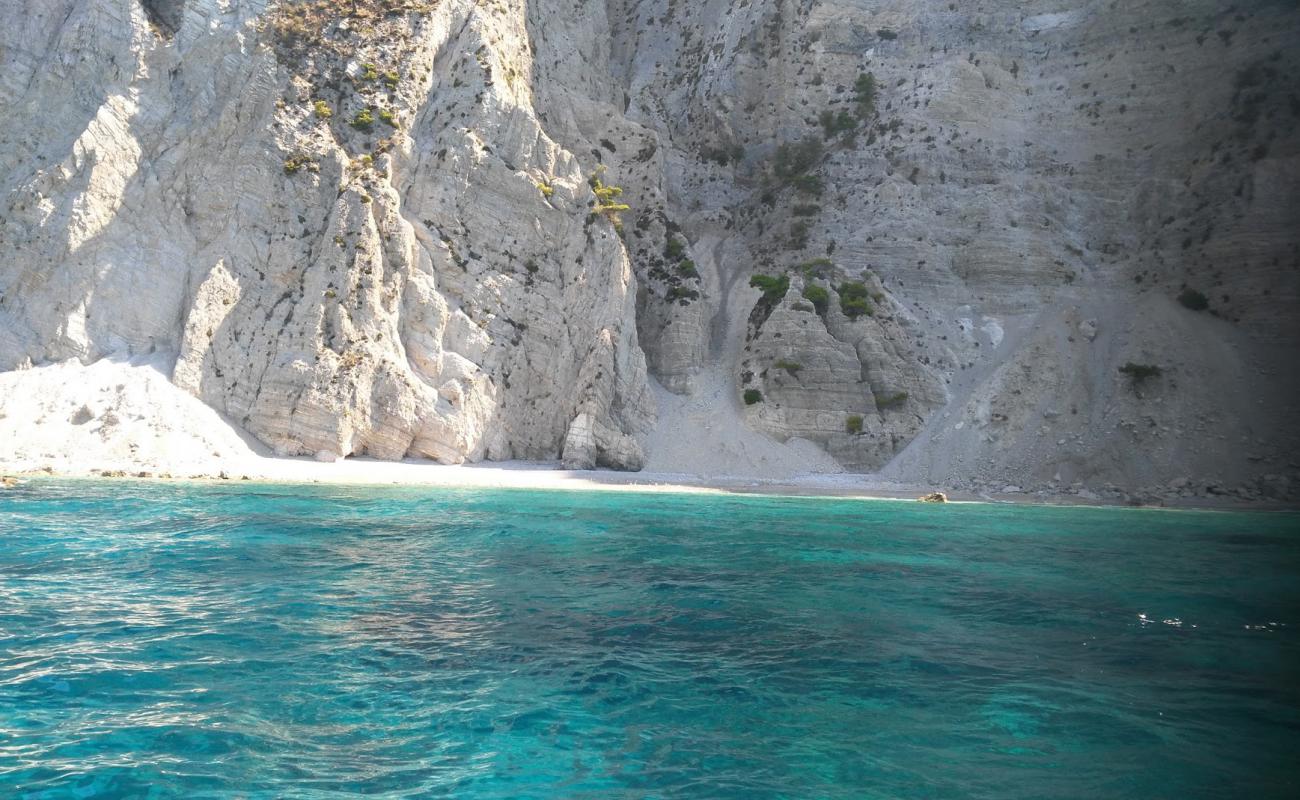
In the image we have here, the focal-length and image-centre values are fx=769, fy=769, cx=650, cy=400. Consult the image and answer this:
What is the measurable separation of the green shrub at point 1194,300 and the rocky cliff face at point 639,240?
0.21 meters

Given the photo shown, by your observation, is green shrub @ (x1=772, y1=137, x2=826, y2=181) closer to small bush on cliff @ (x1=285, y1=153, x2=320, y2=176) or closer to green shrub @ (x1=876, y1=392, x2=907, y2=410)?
green shrub @ (x1=876, y1=392, x2=907, y2=410)

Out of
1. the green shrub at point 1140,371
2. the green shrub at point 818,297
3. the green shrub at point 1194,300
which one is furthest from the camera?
the green shrub at point 818,297

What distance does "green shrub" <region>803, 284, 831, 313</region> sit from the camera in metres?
46.4

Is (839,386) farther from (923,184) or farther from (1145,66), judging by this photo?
(1145,66)

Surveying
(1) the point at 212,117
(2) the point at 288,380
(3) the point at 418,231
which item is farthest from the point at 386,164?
(2) the point at 288,380

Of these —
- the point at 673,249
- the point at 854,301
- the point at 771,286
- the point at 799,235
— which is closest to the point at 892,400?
the point at 854,301

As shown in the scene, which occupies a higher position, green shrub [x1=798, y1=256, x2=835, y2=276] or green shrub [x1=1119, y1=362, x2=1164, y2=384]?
green shrub [x1=798, y1=256, x2=835, y2=276]

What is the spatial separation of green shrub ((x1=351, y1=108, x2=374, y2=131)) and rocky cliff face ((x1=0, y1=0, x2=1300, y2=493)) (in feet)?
0.34

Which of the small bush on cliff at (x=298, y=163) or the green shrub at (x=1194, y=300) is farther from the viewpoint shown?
the green shrub at (x=1194, y=300)

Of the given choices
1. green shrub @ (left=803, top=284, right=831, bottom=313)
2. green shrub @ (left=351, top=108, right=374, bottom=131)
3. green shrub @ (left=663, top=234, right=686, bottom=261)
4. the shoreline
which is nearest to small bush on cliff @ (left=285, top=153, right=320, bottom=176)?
green shrub @ (left=351, top=108, right=374, bottom=131)

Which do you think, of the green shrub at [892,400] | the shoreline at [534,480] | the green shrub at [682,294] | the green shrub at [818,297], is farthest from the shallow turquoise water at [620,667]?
the green shrub at [682,294]

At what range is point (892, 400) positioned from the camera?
145 feet

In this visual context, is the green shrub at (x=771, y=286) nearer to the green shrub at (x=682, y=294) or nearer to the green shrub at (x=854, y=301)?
the green shrub at (x=854, y=301)

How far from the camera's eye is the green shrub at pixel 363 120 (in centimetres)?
3947
